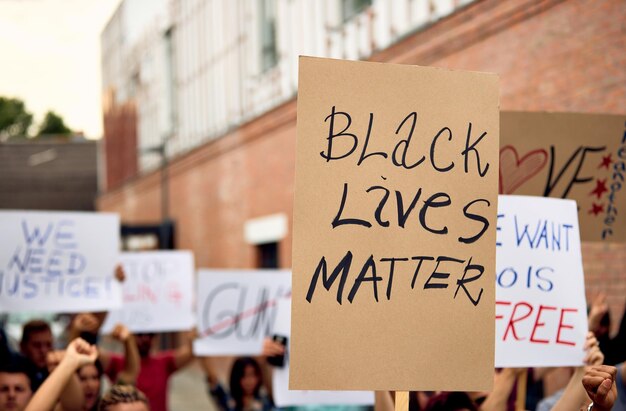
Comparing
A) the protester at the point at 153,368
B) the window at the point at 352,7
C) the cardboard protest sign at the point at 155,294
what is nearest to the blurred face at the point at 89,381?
the protester at the point at 153,368

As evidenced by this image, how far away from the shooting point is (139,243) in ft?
66.0

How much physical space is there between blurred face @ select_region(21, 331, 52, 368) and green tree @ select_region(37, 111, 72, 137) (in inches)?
2349

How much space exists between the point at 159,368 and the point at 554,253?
385cm

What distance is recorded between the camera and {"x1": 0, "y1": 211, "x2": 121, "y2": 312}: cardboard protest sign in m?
6.07

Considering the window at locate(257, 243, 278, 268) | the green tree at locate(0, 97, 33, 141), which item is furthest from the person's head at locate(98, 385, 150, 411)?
the green tree at locate(0, 97, 33, 141)

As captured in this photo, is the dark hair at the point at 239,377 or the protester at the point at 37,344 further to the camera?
the dark hair at the point at 239,377

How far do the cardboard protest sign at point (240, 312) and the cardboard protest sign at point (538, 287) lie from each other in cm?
334

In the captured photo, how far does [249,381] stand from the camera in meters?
6.44

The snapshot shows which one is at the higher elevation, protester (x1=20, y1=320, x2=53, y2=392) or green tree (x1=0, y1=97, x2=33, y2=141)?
green tree (x1=0, y1=97, x2=33, y2=141)

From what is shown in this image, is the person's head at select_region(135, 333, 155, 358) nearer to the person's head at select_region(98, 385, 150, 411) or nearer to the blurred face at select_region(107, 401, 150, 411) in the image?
the person's head at select_region(98, 385, 150, 411)

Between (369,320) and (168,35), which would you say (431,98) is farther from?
(168,35)

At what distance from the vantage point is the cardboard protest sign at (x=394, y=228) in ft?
10.1

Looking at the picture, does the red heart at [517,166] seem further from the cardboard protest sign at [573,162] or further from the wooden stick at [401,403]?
the wooden stick at [401,403]

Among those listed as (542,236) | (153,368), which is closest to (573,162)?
(542,236)
